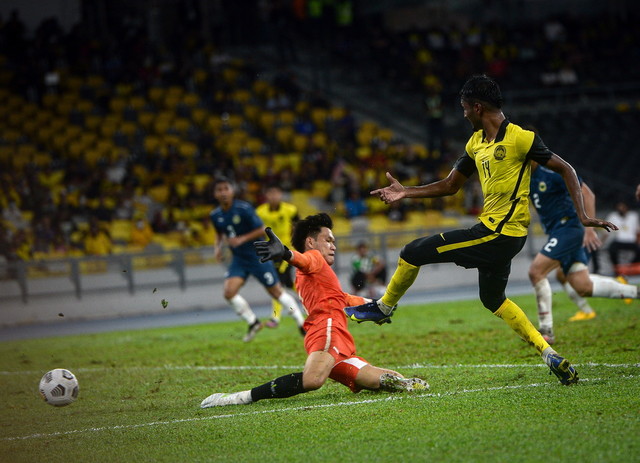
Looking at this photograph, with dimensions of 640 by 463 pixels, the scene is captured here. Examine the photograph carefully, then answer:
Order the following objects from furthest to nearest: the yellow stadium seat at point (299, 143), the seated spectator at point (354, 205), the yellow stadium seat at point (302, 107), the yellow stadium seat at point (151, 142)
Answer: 1. the yellow stadium seat at point (302, 107)
2. the yellow stadium seat at point (299, 143)
3. the yellow stadium seat at point (151, 142)
4. the seated spectator at point (354, 205)

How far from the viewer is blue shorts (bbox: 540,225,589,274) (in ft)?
33.9

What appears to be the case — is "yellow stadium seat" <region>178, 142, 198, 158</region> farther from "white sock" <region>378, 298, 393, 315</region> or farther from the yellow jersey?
the yellow jersey

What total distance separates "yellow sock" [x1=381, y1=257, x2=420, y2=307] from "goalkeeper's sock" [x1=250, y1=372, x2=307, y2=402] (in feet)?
3.28

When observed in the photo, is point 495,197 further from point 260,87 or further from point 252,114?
point 260,87

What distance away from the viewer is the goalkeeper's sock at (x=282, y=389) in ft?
24.1

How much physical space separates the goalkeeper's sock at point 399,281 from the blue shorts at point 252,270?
18.9 ft

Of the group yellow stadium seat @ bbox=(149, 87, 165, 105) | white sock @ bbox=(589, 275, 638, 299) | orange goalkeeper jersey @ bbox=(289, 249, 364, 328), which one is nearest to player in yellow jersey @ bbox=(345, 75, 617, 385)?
orange goalkeeper jersey @ bbox=(289, 249, 364, 328)

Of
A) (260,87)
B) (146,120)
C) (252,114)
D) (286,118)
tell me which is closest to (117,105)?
(146,120)

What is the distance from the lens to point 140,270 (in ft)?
63.3

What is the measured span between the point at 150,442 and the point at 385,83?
83.3ft

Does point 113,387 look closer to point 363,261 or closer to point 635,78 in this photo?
point 363,261

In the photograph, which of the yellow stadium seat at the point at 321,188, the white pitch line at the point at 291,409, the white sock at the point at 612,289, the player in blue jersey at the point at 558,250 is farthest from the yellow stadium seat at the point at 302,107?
the white pitch line at the point at 291,409

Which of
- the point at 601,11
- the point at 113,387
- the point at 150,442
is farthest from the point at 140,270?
the point at 601,11

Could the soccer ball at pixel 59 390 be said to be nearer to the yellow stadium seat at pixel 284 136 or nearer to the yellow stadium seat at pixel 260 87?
the yellow stadium seat at pixel 284 136
